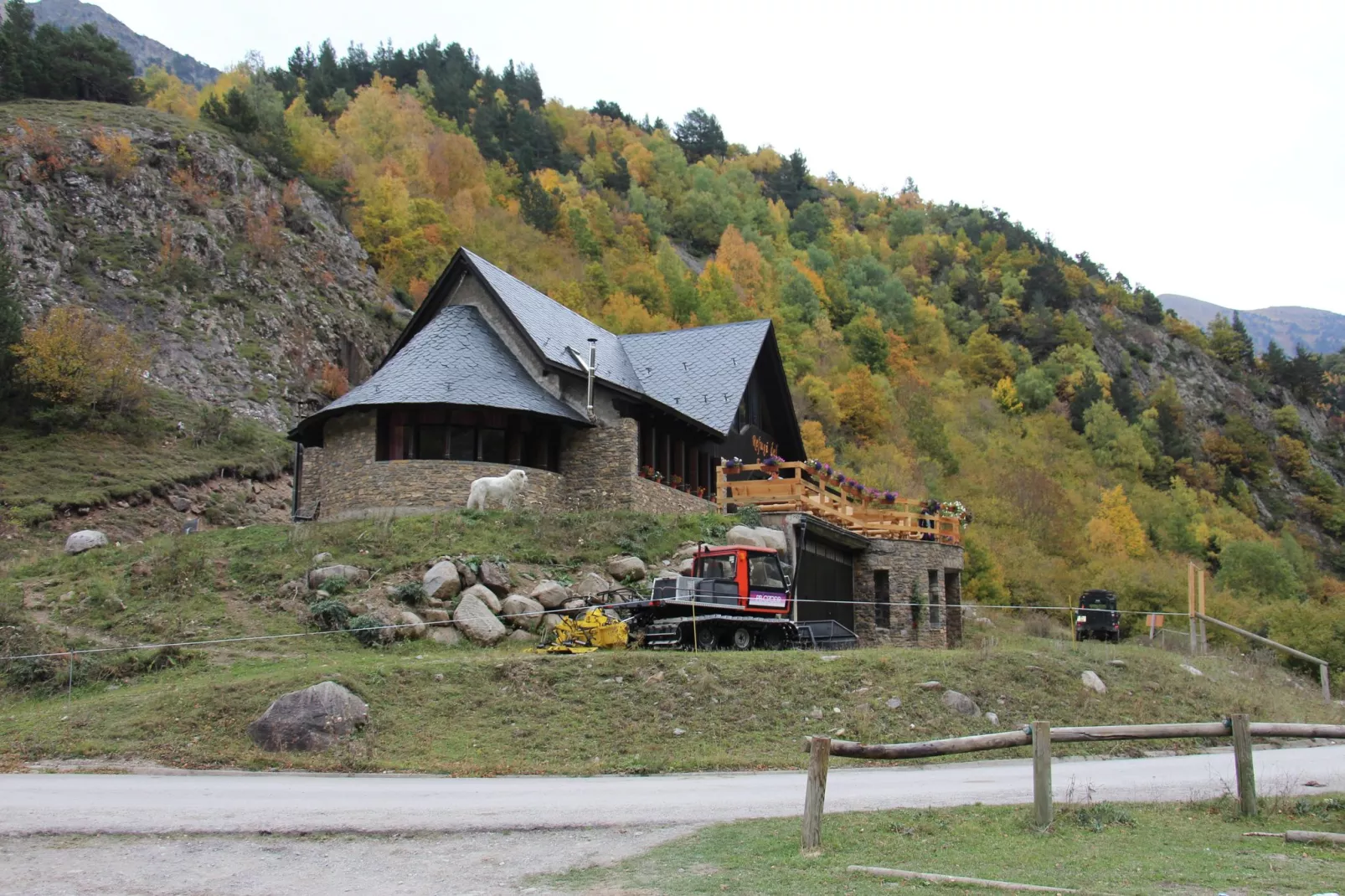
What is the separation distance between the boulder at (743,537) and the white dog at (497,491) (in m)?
5.17

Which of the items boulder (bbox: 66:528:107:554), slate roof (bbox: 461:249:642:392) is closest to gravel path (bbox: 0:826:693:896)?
boulder (bbox: 66:528:107:554)

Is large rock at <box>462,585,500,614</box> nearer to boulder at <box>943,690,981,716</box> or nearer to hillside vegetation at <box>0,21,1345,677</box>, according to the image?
boulder at <box>943,690,981,716</box>

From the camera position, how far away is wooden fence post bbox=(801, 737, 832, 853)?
8953mm

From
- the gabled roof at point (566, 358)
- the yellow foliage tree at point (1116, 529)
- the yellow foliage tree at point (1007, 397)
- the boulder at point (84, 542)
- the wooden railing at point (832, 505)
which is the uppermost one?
the yellow foliage tree at point (1007, 397)

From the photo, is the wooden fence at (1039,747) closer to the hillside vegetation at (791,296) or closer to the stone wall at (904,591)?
the stone wall at (904,591)

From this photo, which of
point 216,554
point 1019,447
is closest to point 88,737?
point 216,554

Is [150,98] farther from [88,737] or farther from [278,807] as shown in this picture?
[278,807]

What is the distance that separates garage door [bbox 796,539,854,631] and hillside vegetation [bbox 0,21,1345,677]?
66.7ft

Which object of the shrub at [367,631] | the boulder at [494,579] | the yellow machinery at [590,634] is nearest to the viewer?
the yellow machinery at [590,634]

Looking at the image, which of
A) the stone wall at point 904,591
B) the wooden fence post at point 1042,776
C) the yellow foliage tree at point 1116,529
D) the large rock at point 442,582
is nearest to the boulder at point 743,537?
the stone wall at point 904,591

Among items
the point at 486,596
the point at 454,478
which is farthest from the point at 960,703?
the point at 454,478

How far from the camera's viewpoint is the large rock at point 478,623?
20.6 metres

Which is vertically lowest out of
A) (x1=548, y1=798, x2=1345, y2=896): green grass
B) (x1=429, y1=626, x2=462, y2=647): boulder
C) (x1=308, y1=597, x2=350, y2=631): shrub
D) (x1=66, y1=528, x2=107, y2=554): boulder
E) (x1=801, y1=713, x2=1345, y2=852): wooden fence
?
(x1=548, y1=798, x2=1345, y2=896): green grass

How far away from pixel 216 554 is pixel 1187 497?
86616 mm
